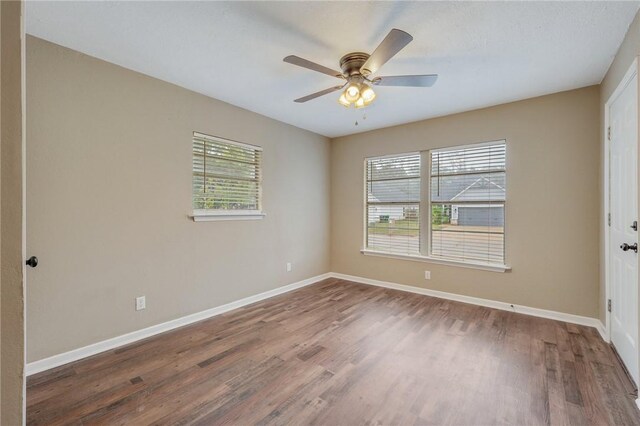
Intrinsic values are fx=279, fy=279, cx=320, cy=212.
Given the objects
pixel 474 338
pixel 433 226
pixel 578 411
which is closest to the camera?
pixel 578 411

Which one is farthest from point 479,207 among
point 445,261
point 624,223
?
point 624,223

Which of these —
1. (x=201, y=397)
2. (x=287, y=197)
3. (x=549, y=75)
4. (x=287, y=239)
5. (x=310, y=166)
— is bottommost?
(x=201, y=397)

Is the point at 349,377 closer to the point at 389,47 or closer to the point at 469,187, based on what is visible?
the point at 389,47

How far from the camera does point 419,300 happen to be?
3799 mm

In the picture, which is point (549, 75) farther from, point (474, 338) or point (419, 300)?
point (419, 300)

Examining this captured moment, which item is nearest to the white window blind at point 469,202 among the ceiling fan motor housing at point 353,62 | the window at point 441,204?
the window at point 441,204

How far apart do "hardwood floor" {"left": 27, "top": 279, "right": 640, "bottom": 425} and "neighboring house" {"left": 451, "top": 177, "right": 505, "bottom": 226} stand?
1218mm

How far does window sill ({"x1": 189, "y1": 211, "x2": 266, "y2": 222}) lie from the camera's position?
3.15 metres

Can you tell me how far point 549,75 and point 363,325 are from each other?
3.12 meters

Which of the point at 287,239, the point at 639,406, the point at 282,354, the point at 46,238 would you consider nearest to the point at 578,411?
the point at 639,406

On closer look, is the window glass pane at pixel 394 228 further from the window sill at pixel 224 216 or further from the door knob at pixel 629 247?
the door knob at pixel 629 247

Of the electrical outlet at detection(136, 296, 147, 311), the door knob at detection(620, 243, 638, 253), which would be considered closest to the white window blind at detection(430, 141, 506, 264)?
the door knob at detection(620, 243, 638, 253)

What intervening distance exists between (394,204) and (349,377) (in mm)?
2932

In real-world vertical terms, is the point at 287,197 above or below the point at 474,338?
above
